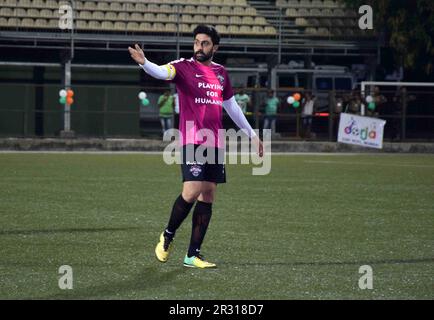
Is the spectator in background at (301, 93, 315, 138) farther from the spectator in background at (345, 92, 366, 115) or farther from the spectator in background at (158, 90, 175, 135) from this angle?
the spectator in background at (158, 90, 175, 135)

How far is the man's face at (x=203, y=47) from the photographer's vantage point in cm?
956

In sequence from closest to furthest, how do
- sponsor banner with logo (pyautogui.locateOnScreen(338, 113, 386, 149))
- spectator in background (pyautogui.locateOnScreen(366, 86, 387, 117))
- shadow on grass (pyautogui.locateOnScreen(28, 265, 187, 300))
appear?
shadow on grass (pyautogui.locateOnScreen(28, 265, 187, 300))
sponsor banner with logo (pyautogui.locateOnScreen(338, 113, 386, 149))
spectator in background (pyautogui.locateOnScreen(366, 86, 387, 117))

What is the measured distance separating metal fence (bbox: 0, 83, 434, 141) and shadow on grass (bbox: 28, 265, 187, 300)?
80.2ft

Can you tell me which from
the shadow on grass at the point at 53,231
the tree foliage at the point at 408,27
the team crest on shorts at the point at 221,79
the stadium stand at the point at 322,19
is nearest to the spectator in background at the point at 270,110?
the stadium stand at the point at 322,19

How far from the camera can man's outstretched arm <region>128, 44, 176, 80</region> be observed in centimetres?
907

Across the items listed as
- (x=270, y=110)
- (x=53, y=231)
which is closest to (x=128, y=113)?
(x=270, y=110)

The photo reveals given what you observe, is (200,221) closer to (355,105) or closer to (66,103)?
(66,103)

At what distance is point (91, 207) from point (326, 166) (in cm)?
1107

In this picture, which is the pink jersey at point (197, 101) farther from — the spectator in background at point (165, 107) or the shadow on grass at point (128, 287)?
the spectator in background at point (165, 107)

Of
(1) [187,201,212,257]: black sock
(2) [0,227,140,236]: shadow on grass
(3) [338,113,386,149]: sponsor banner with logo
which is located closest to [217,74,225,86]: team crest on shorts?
→ (1) [187,201,212,257]: black sock

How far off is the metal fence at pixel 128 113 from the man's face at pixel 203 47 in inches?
940

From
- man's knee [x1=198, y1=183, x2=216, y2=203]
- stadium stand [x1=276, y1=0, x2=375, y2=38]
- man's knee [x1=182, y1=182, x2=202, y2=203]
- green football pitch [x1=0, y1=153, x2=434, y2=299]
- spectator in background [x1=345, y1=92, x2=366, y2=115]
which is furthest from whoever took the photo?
stadium stand [x1=276, y1=0, x2=375, y2=38]

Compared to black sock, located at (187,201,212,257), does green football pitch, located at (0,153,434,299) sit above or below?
below
